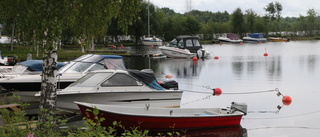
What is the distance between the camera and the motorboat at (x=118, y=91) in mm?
17750

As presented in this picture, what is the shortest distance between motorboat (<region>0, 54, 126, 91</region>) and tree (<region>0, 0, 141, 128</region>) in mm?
9052

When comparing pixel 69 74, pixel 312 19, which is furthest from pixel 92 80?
pixel 312 19

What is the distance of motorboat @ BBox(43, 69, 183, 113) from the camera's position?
699 inches

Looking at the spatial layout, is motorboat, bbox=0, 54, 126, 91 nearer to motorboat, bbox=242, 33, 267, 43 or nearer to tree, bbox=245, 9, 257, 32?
motorboat, bbox=242, 33, 267, 43

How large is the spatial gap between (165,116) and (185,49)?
3885 centimetres

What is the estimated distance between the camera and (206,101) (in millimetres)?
23594

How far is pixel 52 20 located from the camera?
1109 cm

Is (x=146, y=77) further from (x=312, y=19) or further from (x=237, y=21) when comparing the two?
(x=312, y=19)

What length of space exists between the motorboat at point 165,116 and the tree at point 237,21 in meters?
111

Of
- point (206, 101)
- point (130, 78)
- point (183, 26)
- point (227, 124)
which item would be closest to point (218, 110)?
point (227, 124)

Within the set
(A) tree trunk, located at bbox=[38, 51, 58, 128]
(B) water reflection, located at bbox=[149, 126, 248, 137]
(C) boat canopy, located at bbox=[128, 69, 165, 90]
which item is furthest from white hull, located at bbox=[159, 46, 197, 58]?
(A) tree trunk, located at bbox=[38, 51, 58, 128]

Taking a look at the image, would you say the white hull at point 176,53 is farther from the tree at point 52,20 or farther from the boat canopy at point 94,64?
the tree at point 52,20

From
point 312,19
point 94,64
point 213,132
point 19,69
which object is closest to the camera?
point 213,132

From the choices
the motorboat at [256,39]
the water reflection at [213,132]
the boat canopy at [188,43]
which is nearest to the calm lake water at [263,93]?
the water reflection at [213,132]
